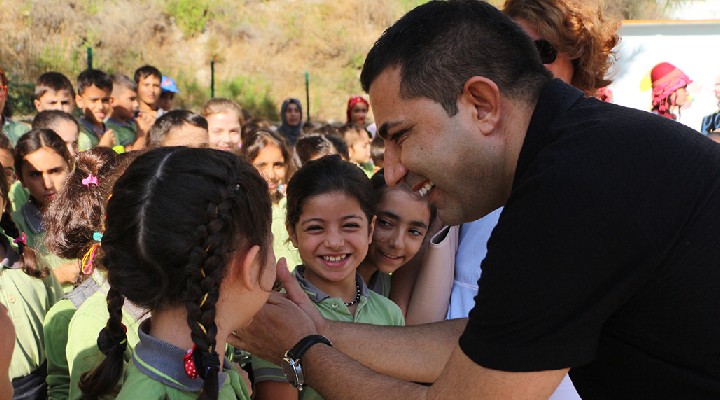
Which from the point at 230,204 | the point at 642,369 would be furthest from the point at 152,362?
the point at 642,369

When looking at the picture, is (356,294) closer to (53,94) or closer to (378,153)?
(378,153)

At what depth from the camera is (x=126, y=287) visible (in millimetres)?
1859

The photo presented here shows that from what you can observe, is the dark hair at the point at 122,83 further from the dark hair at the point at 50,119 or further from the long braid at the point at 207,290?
the long braid at the point at 207,290

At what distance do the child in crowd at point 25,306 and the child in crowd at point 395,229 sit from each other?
1.40 metres

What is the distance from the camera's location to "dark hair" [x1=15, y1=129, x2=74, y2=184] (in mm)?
4805

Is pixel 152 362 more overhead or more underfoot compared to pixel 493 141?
more underfoot

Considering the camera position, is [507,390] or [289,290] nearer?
[507,390]

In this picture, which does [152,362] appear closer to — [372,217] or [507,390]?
[507,390]

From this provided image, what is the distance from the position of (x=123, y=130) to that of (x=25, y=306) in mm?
5074

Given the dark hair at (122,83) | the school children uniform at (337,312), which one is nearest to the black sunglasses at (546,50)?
the school children uniform at (337,312)

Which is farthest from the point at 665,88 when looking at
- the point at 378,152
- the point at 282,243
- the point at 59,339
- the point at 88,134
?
the point at 59,339

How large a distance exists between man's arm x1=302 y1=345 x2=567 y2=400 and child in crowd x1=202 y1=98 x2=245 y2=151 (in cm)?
397

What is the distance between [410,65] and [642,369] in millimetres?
927

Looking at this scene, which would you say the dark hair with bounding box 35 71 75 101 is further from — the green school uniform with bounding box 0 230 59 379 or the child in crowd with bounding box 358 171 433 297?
the child in crowd with bounding box 358 171 433 297
